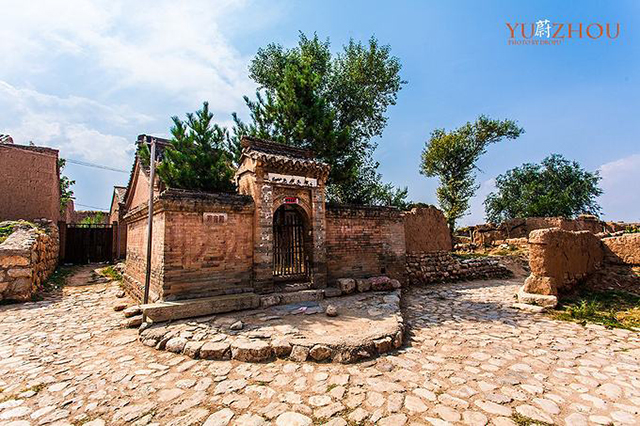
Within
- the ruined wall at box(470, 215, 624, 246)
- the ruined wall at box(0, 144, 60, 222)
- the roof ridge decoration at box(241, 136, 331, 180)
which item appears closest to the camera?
the roof ridge decoration at box(241, 136, 331, 180)

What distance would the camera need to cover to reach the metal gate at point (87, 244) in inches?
619

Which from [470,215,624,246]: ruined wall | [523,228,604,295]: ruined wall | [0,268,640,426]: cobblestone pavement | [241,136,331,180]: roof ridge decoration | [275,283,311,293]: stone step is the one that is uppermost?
[241,136,331,180]: roof ridge decoration

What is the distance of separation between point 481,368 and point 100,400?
4.99 m

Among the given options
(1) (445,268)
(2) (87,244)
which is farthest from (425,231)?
(2) (87,244)

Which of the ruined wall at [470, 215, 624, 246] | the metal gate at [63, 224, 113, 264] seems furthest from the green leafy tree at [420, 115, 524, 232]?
the metal gate at [63, 224, 113, 264]

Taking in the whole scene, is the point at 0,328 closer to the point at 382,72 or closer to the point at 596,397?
the point at 596,397

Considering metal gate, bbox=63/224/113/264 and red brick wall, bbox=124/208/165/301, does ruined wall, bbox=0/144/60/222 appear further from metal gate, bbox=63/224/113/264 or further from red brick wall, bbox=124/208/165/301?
red brick wall, bbox=124/208/165/301

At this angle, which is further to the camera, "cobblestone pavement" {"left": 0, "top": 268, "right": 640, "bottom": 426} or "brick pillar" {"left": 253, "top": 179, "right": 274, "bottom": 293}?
"brick pillar" {"left": 253, "top": 179, "right": 274, "bottom": 293}

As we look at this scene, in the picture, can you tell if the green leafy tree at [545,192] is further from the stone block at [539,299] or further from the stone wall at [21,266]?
the stone wall at [21,266]

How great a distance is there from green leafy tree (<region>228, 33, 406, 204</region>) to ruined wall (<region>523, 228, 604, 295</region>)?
26.6ft

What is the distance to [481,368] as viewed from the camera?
13.5 ft

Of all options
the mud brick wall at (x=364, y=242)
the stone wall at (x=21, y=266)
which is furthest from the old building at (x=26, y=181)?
the mud brick wall at (x=364, y=242)

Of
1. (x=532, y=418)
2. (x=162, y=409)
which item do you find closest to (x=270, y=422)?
(x=162, y=409)

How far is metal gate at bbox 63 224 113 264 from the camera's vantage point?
15.7 m
